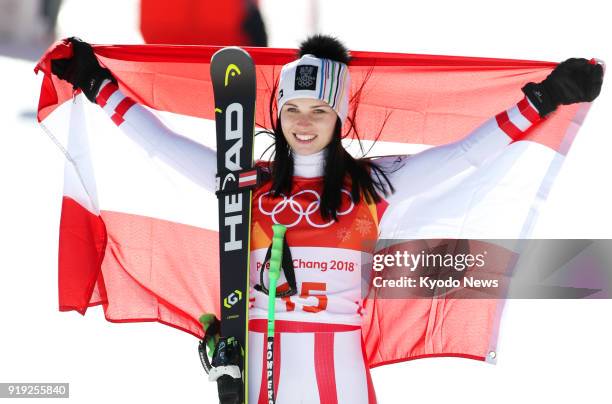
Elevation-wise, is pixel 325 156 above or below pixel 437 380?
above

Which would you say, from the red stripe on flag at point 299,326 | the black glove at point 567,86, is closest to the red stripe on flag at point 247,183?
the red stripe on flag at point 299,326

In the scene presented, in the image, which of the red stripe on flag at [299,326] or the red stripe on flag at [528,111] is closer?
the red stripe on flag at [299,326]

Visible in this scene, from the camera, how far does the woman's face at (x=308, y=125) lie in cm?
354

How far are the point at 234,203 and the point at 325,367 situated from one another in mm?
590

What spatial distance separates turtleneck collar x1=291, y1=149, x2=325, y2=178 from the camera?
11.7ft

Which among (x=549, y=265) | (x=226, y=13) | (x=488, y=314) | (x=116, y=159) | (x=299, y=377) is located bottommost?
Answer: (x=299, y=377)

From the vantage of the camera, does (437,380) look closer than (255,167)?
No

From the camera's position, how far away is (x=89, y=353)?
4910 millimetres

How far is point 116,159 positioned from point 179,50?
46cm

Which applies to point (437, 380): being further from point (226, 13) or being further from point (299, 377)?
point (226, 13)

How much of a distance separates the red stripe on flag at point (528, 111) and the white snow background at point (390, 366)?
72 cm

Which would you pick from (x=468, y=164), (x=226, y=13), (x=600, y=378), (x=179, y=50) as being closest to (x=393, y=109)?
(x=468, y=164)

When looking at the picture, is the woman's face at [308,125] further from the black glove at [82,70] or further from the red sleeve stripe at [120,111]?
the black glove at [82,70]
